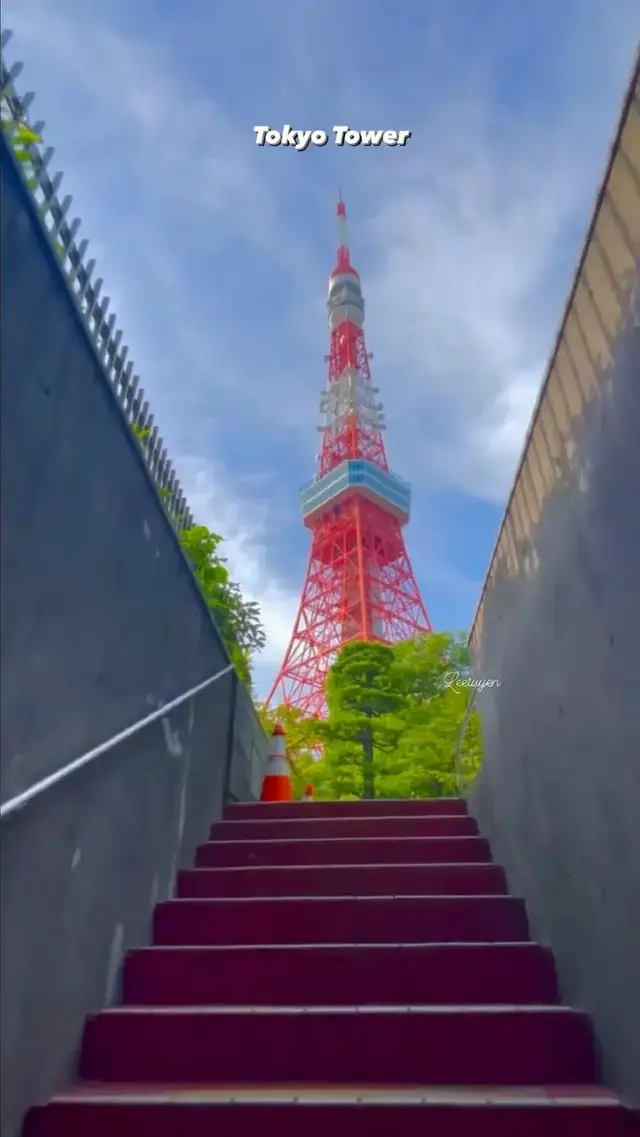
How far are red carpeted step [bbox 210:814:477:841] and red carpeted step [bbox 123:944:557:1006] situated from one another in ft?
3.22

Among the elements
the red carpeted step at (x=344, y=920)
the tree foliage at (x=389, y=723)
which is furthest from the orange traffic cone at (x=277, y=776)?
the tree foliage at (x=389, y=723)

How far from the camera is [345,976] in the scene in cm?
182

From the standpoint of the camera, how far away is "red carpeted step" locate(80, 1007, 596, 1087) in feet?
4.94

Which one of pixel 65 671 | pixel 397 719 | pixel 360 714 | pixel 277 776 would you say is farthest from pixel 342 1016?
pixel 360 714

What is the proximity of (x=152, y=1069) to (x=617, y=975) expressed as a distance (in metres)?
1.02

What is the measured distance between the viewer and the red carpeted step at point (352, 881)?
2.33 m

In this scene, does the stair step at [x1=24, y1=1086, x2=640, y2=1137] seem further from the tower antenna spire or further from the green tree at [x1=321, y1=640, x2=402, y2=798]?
the tower antenna spire

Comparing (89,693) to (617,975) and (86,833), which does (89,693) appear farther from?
(617,975)

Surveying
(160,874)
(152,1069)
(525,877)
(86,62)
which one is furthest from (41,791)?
(86,62)

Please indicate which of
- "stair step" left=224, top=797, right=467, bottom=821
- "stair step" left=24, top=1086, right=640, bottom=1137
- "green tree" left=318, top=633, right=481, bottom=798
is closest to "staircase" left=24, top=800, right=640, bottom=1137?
"stair step" left=24, top=1086, right=640, bottom=1137

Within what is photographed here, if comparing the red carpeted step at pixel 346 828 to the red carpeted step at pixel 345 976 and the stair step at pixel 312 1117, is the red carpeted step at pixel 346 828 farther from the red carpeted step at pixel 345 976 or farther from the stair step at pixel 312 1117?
the stair step at pixel 312 1117

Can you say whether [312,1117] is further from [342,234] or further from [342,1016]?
[342,234]

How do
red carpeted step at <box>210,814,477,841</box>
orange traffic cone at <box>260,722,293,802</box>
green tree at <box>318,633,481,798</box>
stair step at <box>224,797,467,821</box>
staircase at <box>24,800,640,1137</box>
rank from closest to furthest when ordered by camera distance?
staircase at <box>24,800,640,1137</box> < red carpeted step at <box>210,814,477,841</box> < stair step at <box>224,797,467,821</box> < orange traffic cone at <box>260,722,293,802</box> < green tree at <box>318,633,481,798</box>

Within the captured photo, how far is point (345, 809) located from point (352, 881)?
0.82 metres
